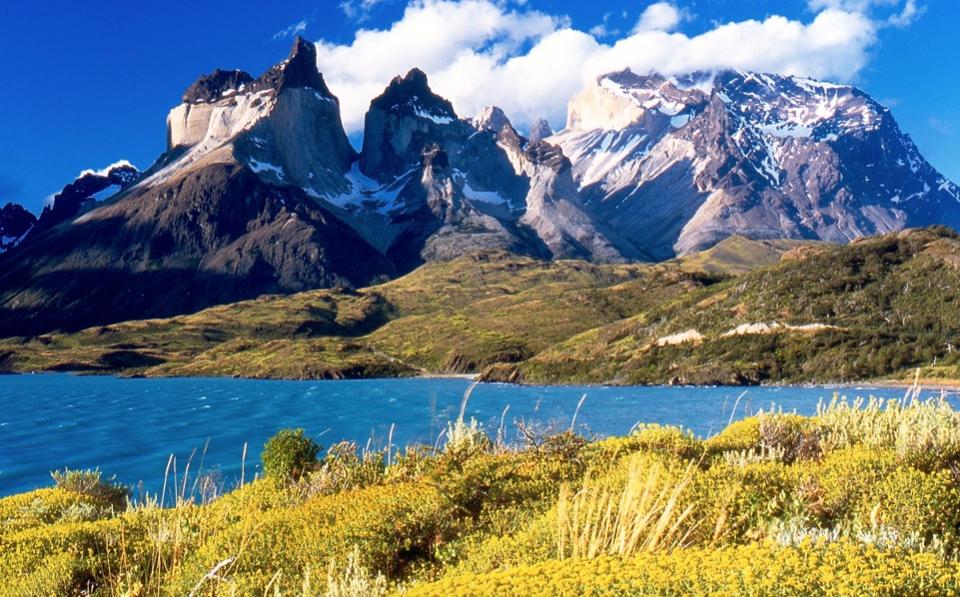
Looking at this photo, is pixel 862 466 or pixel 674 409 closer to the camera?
pixel 862 466

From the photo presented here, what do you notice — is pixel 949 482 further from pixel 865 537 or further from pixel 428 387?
pixel 428 387

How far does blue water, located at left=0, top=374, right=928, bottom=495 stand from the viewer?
2188 inches

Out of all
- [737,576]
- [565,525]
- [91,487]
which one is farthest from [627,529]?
[91,487]

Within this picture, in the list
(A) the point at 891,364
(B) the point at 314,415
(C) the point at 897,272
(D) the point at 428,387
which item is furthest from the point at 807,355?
(B) the point at 314,415

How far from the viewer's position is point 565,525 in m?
8.19

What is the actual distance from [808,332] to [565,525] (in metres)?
132

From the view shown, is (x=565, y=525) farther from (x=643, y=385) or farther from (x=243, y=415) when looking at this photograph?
(x=643, y=385)

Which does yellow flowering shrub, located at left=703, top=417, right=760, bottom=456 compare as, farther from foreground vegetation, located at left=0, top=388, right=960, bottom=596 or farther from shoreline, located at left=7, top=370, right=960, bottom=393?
shoreline, located at left=7, top=370, right=960, bottom=393

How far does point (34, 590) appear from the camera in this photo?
1005 cm

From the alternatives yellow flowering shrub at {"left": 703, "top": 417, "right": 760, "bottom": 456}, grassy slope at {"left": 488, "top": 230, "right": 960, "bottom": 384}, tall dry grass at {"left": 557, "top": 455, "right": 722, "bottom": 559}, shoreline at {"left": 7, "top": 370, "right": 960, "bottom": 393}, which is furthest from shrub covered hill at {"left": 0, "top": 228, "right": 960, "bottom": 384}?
tall dry grass at {"left": 557, "top": 455, "right": 722, "bottom": 559}

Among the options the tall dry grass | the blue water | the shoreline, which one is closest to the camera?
the tall dry grass

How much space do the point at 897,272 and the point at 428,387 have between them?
87.7 meters

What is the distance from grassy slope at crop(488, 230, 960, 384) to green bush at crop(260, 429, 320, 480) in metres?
112

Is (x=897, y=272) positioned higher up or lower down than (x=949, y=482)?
higher up
